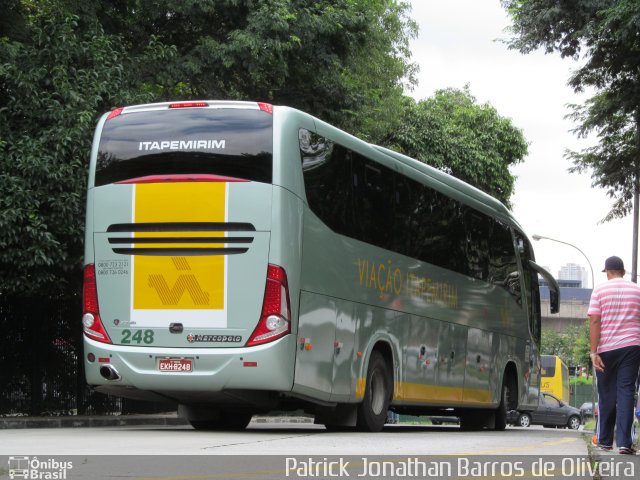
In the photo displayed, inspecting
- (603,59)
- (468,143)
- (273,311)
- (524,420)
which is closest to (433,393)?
(273,311)

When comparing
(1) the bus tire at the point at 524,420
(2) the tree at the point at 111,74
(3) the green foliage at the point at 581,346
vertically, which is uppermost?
(2) the tree at the point at 111,74

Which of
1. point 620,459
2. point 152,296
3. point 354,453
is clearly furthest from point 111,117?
point 620,459

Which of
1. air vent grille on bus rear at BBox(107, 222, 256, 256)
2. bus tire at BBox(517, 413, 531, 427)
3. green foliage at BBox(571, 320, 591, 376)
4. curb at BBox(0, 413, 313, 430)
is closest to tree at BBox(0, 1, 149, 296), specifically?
curb at BBox(0, 413, 313, 430)

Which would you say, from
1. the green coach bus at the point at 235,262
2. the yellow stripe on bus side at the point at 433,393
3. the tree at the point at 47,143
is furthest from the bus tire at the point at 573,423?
the green coach bus at the point at 235,262

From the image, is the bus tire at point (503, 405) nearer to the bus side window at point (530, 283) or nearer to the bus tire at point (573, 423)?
the bus side window at point (530, 283)

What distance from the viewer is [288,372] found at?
13477 millimetres

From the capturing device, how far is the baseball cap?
11.3 metres

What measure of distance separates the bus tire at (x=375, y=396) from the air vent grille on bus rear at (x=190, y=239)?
311 centimetres

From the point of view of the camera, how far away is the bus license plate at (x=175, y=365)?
13562 millimetres

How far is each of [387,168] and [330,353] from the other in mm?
3106

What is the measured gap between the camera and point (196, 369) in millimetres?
→ 13539

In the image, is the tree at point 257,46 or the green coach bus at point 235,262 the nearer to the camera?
the green coach bus at point 235,262

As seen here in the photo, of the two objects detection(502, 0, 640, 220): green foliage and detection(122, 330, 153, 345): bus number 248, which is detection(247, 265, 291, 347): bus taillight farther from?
detection(502, 0, 640, 220): green foliage

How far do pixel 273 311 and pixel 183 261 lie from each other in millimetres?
1179
